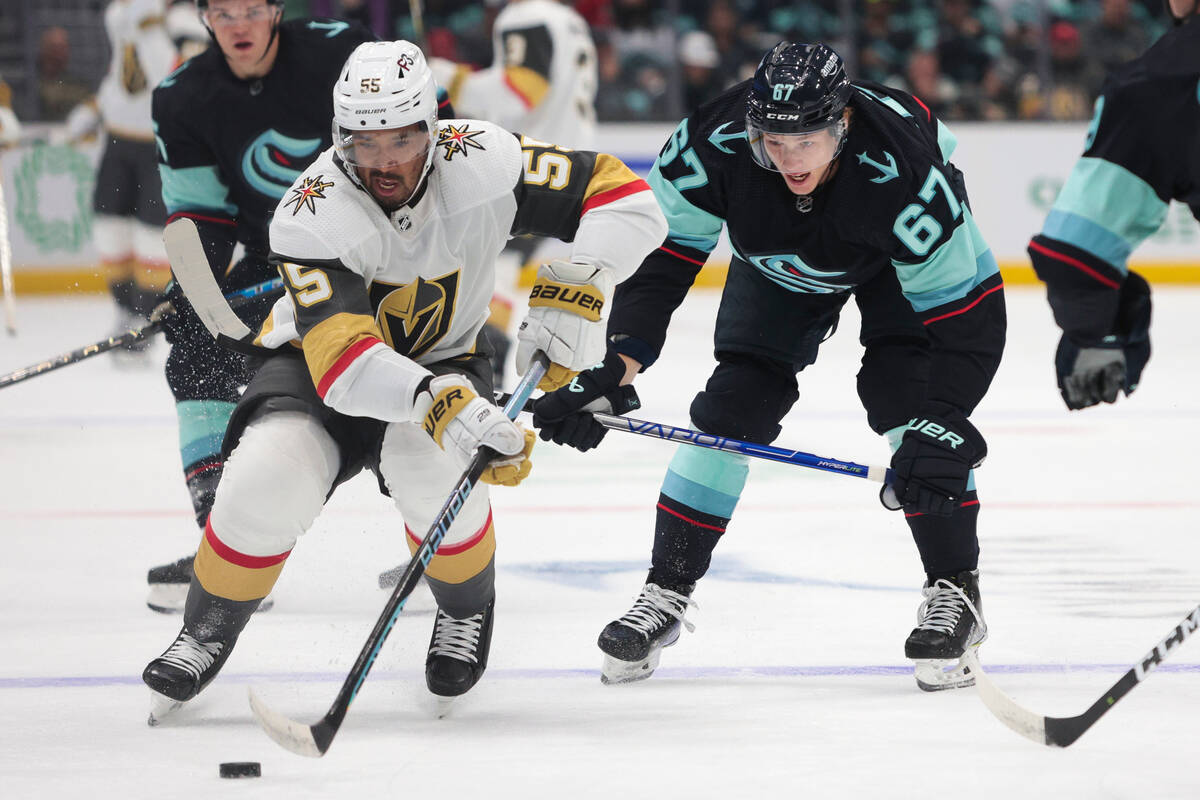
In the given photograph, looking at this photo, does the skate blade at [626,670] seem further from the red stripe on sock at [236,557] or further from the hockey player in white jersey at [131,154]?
the hockey player in white jersey at [131,154]

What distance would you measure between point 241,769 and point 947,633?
1.09 metres

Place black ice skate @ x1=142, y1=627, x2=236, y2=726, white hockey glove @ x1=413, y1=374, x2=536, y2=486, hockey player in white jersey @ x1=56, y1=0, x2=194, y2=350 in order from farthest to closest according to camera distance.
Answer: hockey player in white jersey @ x1=56, y1=0, x2=194, y2=350 → black ice skate @ x1=142, y1=627, x2=236, y2=726 → white hockey glove @ x1=413, y1=374, x2=536, y2=486

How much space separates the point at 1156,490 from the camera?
3.97 metres

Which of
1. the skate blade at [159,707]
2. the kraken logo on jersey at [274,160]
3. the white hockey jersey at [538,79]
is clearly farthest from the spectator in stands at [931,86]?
the skate blade at [159,707]

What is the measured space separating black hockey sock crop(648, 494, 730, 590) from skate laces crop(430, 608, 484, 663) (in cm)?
33

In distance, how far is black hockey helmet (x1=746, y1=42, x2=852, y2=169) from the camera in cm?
233

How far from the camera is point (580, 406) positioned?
256 cm

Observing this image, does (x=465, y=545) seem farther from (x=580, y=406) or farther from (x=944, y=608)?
(x=944, y=608)

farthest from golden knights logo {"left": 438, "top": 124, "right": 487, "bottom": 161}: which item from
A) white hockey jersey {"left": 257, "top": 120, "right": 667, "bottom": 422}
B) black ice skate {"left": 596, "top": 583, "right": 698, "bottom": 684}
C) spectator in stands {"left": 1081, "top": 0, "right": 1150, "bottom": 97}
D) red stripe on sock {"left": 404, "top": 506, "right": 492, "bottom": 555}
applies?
spectator in stands {"left": 1081, "top": 0, "right": 1150, "bottom": 97}

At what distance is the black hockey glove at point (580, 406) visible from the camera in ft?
8.39

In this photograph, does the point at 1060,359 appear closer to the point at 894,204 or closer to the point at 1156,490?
the point at 894,204

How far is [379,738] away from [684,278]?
926 millimetres

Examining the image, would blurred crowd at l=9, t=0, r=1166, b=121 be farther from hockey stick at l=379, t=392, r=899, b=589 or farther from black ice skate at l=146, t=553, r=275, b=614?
hockey stick at l=379, t=392, r=899, b=589

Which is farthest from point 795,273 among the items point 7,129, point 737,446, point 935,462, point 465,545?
point 7,129
